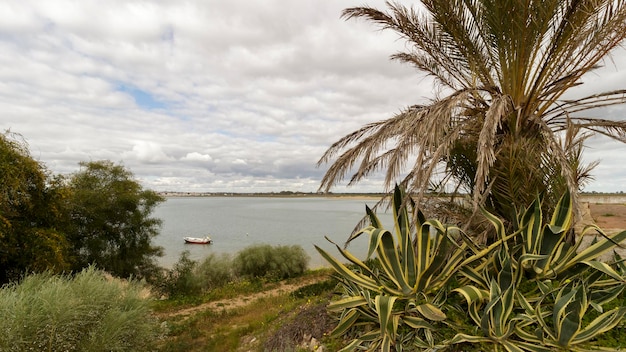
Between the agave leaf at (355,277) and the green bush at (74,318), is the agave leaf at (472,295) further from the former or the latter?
the green bush at (74,318)

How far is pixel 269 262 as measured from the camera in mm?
16516

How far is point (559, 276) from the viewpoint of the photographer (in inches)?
125

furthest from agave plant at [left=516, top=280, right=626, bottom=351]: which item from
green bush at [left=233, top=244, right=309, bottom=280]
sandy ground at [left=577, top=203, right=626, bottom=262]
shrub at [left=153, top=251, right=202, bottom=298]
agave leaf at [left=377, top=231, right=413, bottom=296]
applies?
green bush at [left=233, top=244, right=309, bottom=280]

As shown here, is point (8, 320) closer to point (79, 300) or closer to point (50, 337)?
point (50, 337)

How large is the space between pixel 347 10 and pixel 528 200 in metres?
3.63

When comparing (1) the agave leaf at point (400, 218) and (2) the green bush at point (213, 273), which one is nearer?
(1) the agave leaf at point (400, 218)

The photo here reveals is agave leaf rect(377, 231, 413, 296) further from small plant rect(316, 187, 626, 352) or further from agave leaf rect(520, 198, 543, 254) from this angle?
agave leaf rect(520, 198, 543, 254)

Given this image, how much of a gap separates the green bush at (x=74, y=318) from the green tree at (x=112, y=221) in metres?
8.48

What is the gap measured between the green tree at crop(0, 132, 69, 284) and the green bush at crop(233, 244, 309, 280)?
26.1 feet

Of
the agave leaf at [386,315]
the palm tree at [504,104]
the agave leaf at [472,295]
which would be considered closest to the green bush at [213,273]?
the palm tree at [504,104]

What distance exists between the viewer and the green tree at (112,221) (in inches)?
484

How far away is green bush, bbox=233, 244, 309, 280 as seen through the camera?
642 inches

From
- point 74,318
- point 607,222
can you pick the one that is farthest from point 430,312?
point 607,222

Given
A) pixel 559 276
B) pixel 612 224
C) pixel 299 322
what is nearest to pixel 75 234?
pixel 299 322
